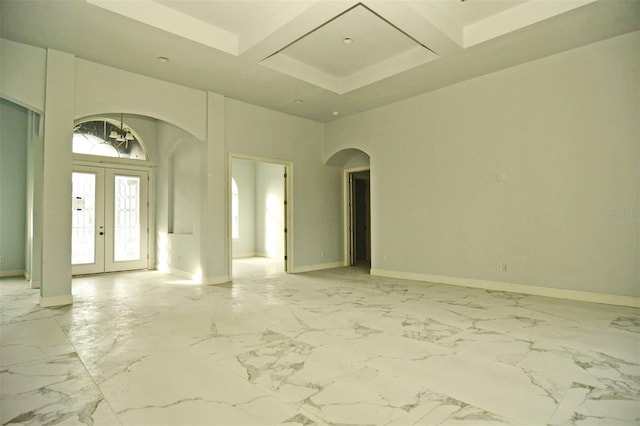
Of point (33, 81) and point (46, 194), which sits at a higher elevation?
point (33, 81)

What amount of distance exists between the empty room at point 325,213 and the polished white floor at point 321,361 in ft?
0.08

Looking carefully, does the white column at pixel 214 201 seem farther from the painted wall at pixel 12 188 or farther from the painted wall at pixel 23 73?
the painted wall at pixel 12 188

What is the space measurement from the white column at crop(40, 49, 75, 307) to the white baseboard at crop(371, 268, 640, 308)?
17.9 ft

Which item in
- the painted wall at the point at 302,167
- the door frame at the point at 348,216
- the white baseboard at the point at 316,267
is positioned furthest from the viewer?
the door frame at the point at 348,216

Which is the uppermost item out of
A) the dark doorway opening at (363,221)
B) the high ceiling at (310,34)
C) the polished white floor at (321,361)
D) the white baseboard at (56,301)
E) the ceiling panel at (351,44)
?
the ceiling panel at (351,44)

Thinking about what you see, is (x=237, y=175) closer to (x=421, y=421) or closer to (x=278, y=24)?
(x=278, y=24)

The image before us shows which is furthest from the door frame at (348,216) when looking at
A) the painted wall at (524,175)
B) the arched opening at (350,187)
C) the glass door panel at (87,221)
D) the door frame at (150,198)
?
the glass door panel at (87,221)

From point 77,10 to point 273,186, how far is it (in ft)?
23.7

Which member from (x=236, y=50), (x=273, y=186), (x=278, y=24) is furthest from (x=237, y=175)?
(x=278, y=24)

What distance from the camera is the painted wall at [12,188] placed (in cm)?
712

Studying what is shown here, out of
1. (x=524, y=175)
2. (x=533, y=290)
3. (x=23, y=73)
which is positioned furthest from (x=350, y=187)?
(x=23, y=73)

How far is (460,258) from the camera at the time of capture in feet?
19.5

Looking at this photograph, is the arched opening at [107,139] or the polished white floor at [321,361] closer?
the polished white floor at [321,361]

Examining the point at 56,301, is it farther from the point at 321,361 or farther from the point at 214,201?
the point at 321,361
